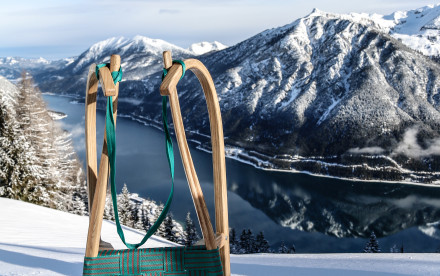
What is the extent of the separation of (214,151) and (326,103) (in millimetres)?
127545

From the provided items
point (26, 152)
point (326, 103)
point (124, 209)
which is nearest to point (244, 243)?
point (124, 209)

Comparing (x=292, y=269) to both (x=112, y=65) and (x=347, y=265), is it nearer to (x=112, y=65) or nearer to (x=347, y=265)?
(x=347, y=265)

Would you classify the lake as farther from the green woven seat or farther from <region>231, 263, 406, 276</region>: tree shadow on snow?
the green woven seat

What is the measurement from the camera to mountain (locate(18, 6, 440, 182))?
308 ft

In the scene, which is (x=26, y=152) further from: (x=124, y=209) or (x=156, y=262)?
(x=156, y=262)

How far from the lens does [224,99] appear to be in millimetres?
141125

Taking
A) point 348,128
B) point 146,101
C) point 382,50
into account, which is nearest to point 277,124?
point 348,128

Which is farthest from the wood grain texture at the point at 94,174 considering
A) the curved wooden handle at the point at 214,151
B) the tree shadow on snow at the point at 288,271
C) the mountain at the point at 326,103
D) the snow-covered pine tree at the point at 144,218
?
the mountain at the point at 326,103

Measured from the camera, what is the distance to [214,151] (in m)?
2.68

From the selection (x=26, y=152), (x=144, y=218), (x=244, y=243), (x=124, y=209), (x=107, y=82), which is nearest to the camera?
(x=107, y=82)

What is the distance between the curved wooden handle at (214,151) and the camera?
2.11 m

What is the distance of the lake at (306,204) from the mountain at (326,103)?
1316 cm

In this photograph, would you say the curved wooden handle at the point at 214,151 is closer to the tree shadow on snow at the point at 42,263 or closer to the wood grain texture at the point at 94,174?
the wood grain texture at the point at 94,174

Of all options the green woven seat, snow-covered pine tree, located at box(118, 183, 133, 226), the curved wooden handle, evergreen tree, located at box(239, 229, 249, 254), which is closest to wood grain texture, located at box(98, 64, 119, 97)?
the curved wooden handle
